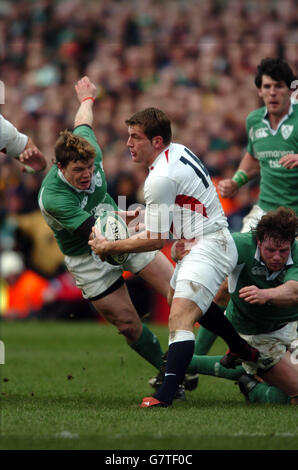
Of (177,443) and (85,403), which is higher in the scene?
(177,443)

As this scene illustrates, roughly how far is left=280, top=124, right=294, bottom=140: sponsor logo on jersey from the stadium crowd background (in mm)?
4378

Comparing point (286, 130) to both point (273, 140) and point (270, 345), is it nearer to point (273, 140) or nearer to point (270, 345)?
point (273, 140)

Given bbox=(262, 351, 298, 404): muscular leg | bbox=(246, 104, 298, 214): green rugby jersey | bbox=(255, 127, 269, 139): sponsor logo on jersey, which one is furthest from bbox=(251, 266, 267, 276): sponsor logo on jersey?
bbox=(255, 127, 269, 139): sponsor logo on jersey

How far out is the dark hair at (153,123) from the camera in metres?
5.88

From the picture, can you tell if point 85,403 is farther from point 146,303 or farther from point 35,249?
point 35,249

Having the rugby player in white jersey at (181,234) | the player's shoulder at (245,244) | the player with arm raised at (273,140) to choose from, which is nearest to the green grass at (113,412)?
the rugby player in white jersey at (181,234)

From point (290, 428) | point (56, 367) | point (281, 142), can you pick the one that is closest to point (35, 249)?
point (56, 367)

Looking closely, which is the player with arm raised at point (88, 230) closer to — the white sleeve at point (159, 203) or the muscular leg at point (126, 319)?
the muscular leg at point (126, 319)

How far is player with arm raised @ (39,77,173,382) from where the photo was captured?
6617mm

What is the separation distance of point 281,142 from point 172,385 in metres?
2.67

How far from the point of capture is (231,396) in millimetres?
6934

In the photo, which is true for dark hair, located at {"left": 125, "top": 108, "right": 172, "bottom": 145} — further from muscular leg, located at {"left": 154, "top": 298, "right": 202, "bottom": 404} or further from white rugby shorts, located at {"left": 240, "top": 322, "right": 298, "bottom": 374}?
white rugby shorts, located at {"left": 240, "top": 322, "right": 298, "bottom": 374}

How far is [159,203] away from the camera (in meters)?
5.72

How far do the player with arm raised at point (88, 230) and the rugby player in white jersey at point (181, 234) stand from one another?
70 cm
